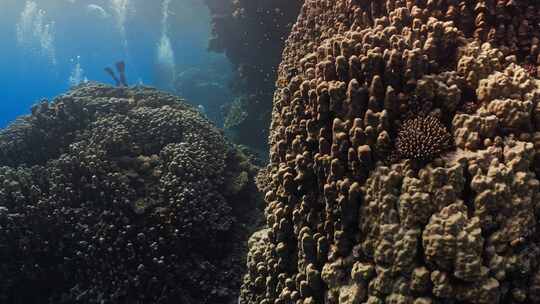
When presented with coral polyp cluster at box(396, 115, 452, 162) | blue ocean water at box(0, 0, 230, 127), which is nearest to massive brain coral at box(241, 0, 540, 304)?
coral polyp cluster at box(396, 115, 452, 162)

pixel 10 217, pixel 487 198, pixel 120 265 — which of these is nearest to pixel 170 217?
pixel 120 265

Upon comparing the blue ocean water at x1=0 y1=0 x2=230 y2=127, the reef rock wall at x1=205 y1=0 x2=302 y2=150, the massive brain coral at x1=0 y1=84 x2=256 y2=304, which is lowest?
the massive brain coral at x1=0 y1=84 x2=256 y2=304

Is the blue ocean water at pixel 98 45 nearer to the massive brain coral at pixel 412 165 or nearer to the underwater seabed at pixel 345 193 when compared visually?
the underwater seabed at pixel 345 193

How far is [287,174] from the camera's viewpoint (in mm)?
3678

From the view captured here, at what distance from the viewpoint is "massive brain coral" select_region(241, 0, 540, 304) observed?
7.97ft

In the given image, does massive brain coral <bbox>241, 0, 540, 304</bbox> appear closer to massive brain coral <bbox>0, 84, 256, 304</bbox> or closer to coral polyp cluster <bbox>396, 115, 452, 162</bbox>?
coral polyp cluster <bbox>396, 115, 452, 162</bbox>

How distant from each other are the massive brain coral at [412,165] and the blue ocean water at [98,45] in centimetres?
2118

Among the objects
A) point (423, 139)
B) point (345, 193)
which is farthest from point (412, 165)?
point (345, 193)

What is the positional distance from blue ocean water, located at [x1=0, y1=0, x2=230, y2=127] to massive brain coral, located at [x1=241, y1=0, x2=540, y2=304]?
69.5 ft

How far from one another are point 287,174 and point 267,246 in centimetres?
A: 92

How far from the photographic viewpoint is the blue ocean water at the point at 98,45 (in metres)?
30.1

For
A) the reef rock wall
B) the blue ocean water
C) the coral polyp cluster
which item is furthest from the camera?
the blue ocean water

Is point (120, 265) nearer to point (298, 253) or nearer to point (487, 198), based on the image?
point (298, 253)

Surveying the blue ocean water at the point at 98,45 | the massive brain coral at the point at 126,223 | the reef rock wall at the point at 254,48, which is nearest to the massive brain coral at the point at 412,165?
the massive brain coral at the point at 126,223
